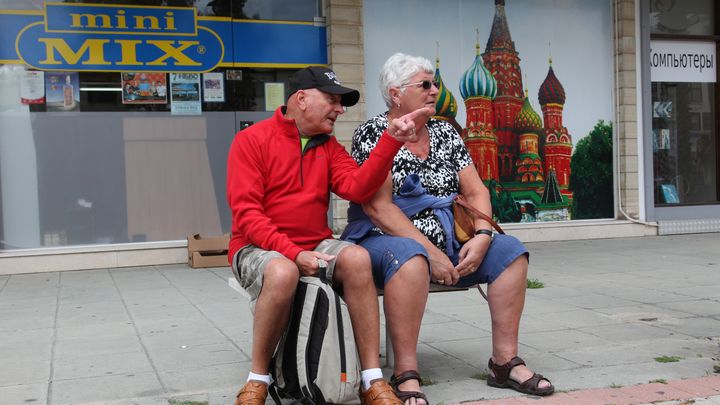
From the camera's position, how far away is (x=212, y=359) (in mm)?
4680

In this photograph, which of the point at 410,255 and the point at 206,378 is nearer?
the point at 410,255

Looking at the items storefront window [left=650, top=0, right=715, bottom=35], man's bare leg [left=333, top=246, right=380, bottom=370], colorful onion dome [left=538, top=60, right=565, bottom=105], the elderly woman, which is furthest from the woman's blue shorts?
storefront window [left=650, top=0, right=715, bottom=35]

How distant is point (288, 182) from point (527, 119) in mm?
7757

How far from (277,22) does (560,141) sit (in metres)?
4.24

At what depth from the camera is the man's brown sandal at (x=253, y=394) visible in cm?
354

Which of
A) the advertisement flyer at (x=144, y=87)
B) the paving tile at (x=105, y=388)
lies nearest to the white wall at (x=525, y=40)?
the advertisement flyer at (x=144, y=87)

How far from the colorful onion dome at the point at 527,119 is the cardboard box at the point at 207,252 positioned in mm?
4312

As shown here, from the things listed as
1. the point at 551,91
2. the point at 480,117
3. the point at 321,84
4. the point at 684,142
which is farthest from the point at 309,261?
the point at 684,142

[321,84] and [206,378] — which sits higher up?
[321,84]

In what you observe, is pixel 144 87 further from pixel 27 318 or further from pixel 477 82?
pixel 477 82

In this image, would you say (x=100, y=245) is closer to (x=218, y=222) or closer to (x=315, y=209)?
(x=218, y=222)

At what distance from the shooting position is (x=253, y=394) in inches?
140

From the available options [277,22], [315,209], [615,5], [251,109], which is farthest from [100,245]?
[615,5]

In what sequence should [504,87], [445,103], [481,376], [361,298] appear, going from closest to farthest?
1. [361,298]
2. [481,376]
3. [445,103]
4. [504,87]
